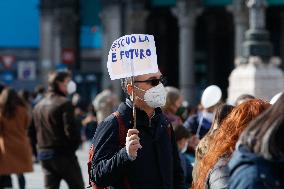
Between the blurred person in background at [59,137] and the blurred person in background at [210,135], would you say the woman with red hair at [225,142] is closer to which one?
the blurred person in background at [210,135]

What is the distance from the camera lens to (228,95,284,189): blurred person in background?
321 centimetres

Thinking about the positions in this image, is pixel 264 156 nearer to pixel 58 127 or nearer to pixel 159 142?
pixel 159 142

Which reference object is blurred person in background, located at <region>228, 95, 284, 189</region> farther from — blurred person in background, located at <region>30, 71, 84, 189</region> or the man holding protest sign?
blurred person in background, located at <region>30, 71, 84, 189</region>

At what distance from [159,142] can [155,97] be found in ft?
0.84

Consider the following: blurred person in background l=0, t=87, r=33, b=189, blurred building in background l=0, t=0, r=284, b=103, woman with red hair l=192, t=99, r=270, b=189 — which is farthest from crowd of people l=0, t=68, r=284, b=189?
blurred building in background l=0, t=0, r=284, b=103

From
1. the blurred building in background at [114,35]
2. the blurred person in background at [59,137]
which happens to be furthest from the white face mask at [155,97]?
the blurred building in background at [114,35]

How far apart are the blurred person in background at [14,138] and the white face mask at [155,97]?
5879 mm

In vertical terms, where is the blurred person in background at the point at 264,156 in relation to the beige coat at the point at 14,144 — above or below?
above

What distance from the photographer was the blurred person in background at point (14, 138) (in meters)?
10.9

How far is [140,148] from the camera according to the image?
505cm

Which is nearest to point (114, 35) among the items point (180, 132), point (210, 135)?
point (180, 132)

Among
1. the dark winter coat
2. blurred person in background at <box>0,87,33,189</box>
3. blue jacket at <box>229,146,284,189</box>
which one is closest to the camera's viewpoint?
blue jacket at <box>229,146,284,189</box>

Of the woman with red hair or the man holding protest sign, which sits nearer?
the woman with red hair

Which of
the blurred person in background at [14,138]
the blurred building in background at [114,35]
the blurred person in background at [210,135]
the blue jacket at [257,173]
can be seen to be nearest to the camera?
the blue jacket at [257,173]
